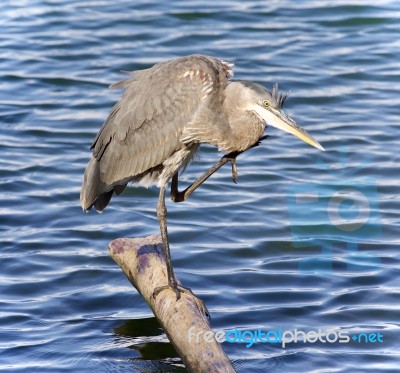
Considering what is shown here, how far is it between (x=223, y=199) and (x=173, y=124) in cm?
336

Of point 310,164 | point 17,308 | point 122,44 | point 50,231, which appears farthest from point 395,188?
point 122,44

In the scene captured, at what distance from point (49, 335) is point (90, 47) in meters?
8.16

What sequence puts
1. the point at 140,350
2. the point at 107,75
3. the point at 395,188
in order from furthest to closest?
the point at 107,75 → the point at 395,188 → the point at 140,350

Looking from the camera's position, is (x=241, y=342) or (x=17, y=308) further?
(x=17, y=308)

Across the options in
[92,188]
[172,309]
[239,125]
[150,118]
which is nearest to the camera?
[172,309]

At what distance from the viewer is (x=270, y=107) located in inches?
289

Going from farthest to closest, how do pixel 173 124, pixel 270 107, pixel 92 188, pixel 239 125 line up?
pixel 92 188 < pixel 173 124 < pixel 239 125 < pixel 270 107

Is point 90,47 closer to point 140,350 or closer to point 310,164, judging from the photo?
point 310,164

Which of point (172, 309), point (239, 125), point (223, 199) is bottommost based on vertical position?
point (172, 309)

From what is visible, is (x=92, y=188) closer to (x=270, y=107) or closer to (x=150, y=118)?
(x=150, y=118)

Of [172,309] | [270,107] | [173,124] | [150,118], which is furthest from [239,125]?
[172,309]

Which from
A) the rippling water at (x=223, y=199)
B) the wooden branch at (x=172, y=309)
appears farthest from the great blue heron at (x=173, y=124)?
the rippling water at (x=223, y=199)

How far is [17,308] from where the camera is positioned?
8.79 m

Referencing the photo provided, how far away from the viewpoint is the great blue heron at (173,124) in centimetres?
761
